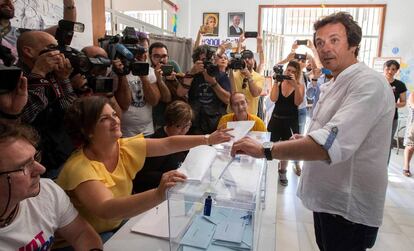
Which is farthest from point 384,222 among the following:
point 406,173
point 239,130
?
point 239,130

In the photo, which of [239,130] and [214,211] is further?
[239,130]

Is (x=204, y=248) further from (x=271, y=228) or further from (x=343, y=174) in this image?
(x=343, y=174)

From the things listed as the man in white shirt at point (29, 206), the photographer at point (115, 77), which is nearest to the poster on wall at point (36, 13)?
the photographer at point (115, 77)

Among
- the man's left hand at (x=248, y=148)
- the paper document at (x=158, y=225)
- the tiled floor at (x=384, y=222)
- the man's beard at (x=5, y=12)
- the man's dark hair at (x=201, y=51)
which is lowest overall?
the tiled floor at (x=384, y=222)

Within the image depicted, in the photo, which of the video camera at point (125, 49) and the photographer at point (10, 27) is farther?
the video camera at point (125, 49)

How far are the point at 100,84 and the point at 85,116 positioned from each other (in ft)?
1.44

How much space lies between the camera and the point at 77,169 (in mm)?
1142

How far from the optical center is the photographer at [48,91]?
1.39 meters

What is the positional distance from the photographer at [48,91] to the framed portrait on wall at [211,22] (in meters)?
5.36

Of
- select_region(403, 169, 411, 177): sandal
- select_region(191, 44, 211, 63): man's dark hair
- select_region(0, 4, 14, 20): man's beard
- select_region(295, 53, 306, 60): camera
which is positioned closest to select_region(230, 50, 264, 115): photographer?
select_region(191, 44, 211, 63): man's dark hair

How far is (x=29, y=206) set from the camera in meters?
0.99

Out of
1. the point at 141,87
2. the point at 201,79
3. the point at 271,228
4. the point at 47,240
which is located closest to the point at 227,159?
the point at 271,228

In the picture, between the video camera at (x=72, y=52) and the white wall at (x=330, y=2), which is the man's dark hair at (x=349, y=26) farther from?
the white wall at (x=330, y=2)

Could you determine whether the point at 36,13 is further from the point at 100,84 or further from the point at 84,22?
the point at 100,84
